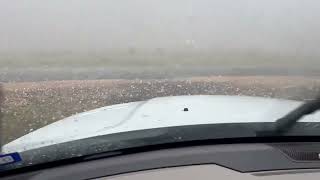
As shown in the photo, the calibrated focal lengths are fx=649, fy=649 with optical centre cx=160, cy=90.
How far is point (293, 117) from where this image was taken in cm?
288

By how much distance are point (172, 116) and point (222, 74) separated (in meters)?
0.51

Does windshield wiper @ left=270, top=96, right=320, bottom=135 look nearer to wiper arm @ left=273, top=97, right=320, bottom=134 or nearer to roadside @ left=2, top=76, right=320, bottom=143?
wiper arm @ left=273, top=97, right=320, bottom=134

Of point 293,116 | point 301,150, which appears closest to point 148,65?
point 293,116

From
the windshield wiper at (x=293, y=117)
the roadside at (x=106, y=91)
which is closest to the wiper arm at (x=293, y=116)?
the windshield wiper at (x=293, y=117)

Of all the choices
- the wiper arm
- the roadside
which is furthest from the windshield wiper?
the roadside

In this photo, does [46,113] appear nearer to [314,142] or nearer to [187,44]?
[187,44]

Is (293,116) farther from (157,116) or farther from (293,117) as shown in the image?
(157,116)

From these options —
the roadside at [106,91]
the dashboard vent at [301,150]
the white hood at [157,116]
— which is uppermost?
the roadside at [106,91]

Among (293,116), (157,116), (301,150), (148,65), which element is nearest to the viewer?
(301,150)

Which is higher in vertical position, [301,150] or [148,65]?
[148,65]

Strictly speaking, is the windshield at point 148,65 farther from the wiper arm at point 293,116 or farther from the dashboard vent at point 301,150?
the dashboard vent at point 301,150

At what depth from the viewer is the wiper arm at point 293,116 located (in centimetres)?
284

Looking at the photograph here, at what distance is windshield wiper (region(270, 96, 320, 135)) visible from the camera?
2.84 metres

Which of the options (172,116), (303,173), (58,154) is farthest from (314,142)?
(58,154)
